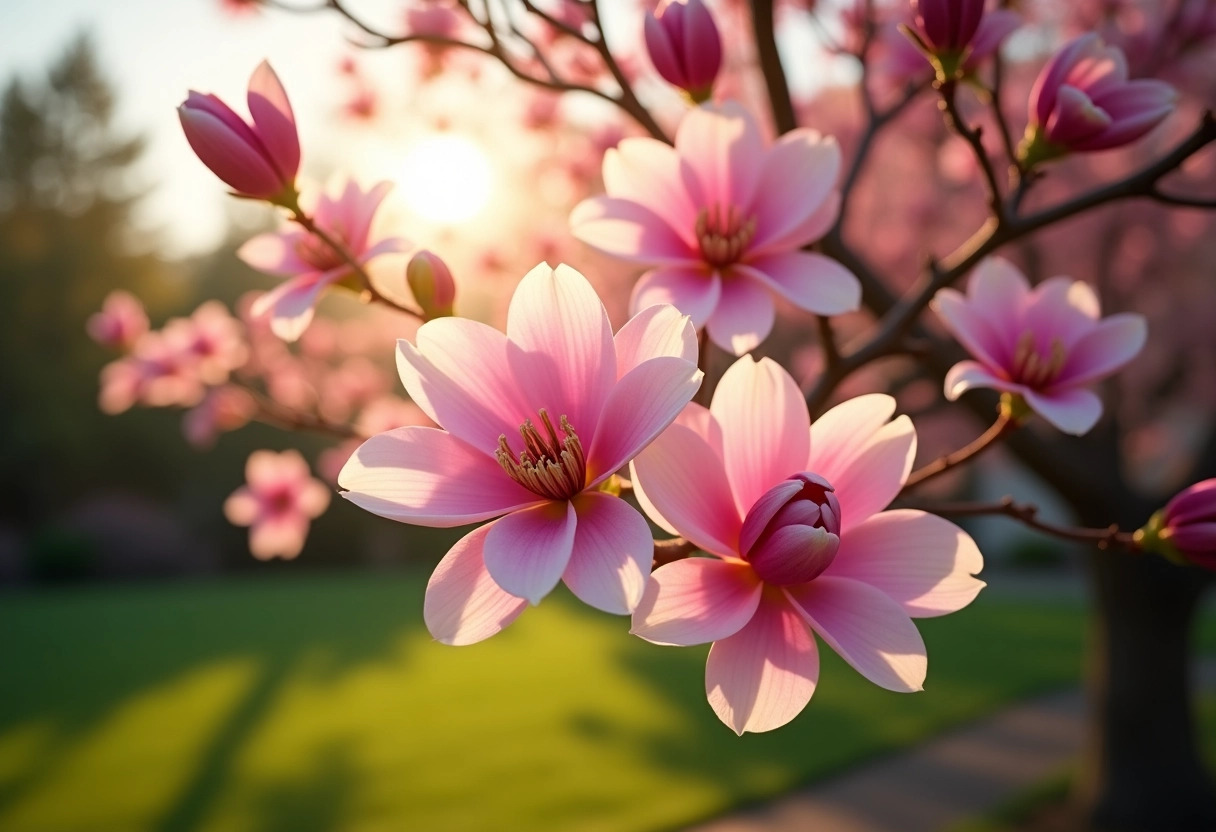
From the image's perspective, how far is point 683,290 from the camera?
39.2 inches

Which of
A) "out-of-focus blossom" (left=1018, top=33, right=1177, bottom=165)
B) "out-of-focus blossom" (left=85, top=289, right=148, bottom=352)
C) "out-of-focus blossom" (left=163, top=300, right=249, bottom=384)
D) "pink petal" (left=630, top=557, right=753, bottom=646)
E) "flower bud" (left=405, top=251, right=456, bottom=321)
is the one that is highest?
"out-of-focus blossom" (left=1018, top=33, right=1177, bottom=165)

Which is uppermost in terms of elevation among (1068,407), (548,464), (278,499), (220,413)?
(1068,407)

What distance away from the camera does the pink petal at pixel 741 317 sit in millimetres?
927

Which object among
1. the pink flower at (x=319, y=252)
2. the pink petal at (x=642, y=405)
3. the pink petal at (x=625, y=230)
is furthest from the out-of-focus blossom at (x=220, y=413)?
the pink petal at (x=642, y=405)

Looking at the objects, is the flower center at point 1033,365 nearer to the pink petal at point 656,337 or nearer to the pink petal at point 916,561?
the pink petal at point 916,561

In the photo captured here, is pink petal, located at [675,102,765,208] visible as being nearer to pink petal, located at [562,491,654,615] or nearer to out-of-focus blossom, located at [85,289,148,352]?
pink petal, located at [562,491,654,615]

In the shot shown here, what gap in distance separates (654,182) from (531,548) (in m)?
0.52

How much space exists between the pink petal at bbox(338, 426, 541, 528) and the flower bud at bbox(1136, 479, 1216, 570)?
0.70m

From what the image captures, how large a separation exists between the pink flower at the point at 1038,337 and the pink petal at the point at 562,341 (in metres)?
0.44

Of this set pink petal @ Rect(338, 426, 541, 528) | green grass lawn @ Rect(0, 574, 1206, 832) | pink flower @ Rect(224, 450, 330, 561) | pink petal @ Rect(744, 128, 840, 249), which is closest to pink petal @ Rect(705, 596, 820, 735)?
pink petal @ Rect(338, 426, 541, 528)

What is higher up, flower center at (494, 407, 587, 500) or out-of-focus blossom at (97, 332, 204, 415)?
flower center at (494, 407, 587, 500)

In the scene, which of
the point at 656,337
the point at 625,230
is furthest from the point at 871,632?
the point at 625,230

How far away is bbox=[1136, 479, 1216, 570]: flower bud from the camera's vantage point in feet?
3.10

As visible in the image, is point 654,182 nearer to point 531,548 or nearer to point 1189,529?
point 531,548
